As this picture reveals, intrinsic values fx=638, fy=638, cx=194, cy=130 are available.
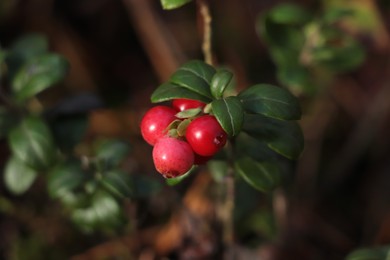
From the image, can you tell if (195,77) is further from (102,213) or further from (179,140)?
(102,213)

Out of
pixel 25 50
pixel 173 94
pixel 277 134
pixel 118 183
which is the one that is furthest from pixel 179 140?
pixel 25 50

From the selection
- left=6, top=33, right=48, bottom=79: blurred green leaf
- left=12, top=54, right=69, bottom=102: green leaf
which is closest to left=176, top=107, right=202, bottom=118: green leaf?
left=12, top=54, right=69, bottom=102: green leaf

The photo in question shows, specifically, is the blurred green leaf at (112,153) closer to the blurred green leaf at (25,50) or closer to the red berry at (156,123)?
→ the blurred green leaf at (25,50)

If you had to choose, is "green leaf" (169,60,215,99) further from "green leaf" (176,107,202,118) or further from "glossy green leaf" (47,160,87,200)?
"glossy green leaf" (47,160,87,200)

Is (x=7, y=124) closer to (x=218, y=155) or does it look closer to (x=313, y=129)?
(x=218, y=155)

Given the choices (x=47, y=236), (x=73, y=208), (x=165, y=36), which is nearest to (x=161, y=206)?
(x=47, y=236)

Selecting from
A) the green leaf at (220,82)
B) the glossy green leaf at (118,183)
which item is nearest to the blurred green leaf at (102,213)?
the glossy green leaf at (118,183)

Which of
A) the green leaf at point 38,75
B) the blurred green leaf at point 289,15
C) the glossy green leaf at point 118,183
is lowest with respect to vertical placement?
the glossy green leaf at point 118,183
